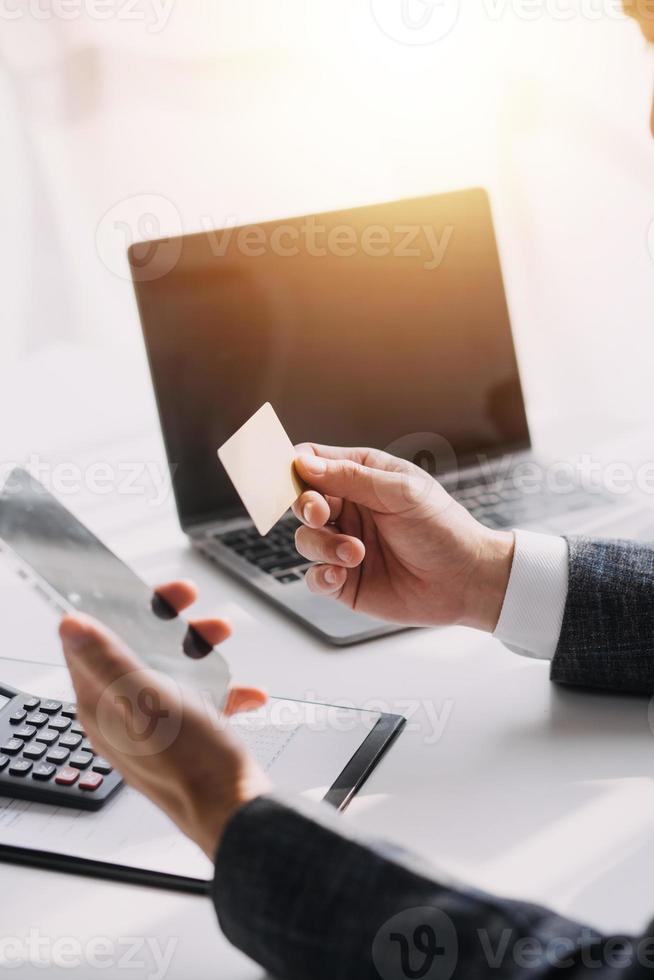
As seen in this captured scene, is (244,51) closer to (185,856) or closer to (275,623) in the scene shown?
(275,623)

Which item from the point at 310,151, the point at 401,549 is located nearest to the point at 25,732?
the point at 401,549

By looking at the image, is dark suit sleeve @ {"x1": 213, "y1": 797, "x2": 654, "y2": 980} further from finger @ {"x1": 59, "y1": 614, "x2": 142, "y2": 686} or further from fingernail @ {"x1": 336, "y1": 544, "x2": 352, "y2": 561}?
fingernail @ {"x1": 336, "y1": 544, "x2": 352, "y2": 561}

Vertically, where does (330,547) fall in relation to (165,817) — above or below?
above

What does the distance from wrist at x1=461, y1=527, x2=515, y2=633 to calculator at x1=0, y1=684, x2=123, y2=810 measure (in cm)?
34

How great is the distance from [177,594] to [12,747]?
0.16 meters

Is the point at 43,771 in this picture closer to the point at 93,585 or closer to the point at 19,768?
the point at 19,768

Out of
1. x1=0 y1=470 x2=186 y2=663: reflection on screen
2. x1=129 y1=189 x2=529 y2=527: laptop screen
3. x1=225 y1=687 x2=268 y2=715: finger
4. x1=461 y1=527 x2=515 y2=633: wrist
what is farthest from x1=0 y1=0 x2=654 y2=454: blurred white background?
x1=225 y1=687 x2=268 y2=715: finger

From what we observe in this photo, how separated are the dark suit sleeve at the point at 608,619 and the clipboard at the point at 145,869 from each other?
198 millimetres

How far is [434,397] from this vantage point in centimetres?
124

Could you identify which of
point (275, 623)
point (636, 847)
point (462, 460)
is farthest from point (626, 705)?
point (462, 460)

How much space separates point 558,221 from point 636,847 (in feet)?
4.14

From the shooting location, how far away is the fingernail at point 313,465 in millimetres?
867

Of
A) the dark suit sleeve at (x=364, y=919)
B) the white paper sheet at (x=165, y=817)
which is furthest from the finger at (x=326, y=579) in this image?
the dark suit sleeve at (x=364, y=919)

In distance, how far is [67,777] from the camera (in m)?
0.72
